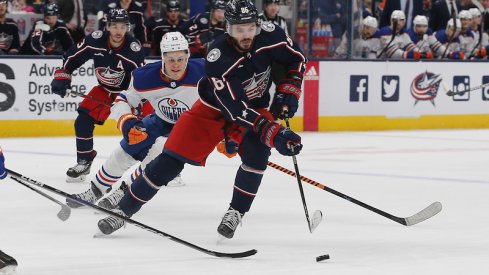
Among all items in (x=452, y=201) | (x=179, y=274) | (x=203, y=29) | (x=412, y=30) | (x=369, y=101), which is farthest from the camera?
(x=412, y=30)

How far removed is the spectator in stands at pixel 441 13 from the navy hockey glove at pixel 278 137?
8.51 m

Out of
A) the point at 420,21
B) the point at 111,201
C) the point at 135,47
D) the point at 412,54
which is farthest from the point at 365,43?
the point at 111,201

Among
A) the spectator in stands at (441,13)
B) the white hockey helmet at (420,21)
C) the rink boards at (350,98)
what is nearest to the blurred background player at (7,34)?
the rink boards at (350,98)

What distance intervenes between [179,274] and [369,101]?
300 inches

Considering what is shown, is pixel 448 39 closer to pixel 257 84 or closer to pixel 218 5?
pixel 218 5

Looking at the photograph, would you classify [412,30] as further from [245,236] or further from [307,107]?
[245,236]

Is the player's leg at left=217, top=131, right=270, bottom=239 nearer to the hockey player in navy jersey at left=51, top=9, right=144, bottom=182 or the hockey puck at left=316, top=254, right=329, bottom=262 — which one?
the hockey puck at left=316, top=254, right=329, bottom=262

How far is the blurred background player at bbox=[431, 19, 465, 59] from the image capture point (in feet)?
40.0

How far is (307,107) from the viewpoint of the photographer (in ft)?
36.3

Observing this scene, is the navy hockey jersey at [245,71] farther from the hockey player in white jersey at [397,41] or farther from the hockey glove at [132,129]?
the hockey player in white jersey at [397,41]

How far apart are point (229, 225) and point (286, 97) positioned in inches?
24.0

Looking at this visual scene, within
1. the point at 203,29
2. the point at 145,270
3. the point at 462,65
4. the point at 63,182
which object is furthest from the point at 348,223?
the point at 462,65

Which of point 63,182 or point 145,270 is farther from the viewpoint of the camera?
point 63,182

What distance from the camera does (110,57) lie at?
679cm
